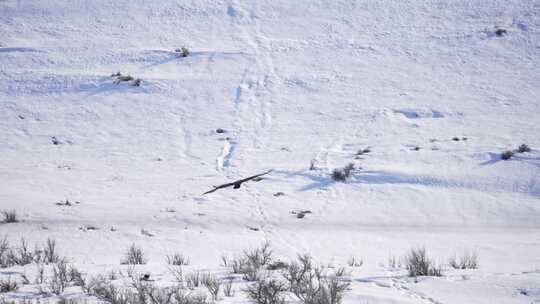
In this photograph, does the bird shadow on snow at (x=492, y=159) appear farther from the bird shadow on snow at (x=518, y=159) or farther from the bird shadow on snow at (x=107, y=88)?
the bird shadow on snow at (x=107, y=88)

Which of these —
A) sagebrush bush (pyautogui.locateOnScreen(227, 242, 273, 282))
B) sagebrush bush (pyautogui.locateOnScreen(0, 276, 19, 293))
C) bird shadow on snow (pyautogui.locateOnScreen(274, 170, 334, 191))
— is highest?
bird shadow on snow (pyautogui.locateOnScreen(274, 170, 334, 191))

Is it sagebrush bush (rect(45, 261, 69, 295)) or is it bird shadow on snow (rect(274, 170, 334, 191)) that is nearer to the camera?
sagebrush bush (rect(45, 261, 69, 295))

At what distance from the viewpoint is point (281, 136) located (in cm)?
1005

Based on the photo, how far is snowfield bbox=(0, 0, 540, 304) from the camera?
6383mm

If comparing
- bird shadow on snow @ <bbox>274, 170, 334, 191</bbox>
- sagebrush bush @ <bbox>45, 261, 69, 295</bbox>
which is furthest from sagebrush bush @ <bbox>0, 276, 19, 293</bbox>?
bird shadow on snow @ <bbox>274, 170, 334, 191</bbox>

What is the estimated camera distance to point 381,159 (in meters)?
9.04

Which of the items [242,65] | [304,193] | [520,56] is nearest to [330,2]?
[242,65]

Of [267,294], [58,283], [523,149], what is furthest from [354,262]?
[523,149]

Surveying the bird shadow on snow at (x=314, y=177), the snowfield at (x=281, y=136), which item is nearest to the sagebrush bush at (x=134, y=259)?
the snowfield at (x=281, y=136)

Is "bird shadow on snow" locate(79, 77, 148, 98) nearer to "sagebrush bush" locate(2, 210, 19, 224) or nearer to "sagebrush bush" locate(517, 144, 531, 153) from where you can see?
"sagebrush bush" locate(2, 210, 19, 224)

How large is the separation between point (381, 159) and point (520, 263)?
11.8 ft

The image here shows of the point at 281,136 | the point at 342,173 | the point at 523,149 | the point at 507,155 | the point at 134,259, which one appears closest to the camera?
the point at 134,259

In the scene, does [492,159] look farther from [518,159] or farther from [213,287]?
[213,287]

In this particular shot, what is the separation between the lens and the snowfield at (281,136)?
251 inches
